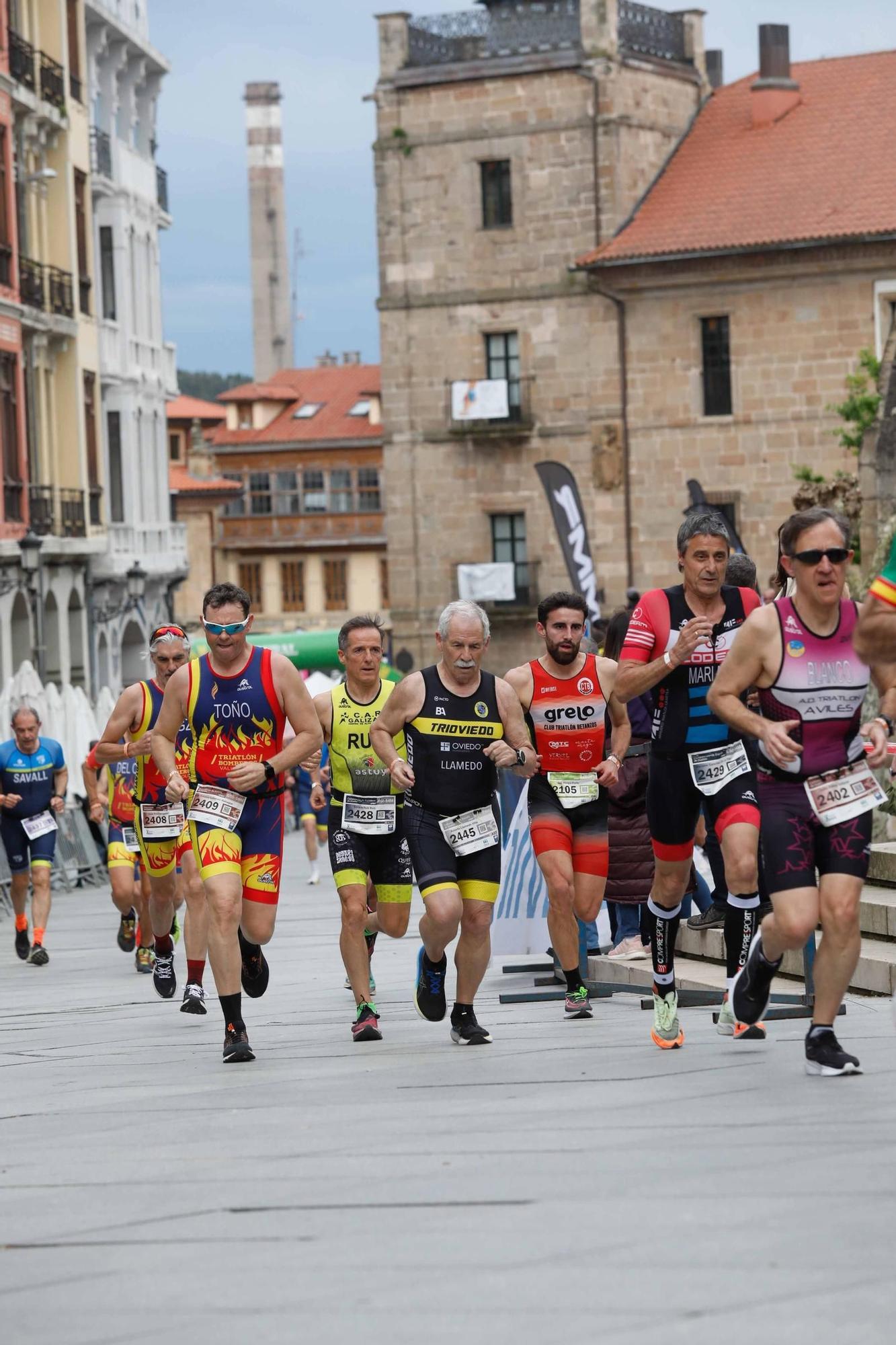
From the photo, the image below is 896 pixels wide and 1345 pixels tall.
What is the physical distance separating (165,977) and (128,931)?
3.67m

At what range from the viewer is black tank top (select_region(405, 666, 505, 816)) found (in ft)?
31.3

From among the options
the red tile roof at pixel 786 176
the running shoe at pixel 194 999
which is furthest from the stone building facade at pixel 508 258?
the running shoe at pixel 194 999

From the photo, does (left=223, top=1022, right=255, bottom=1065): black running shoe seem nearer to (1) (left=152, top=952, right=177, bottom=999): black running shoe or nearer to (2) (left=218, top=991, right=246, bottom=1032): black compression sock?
(2) (left=218, top=991, right=246, bottom=1032): black compression sock

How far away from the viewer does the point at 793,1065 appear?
822 cm

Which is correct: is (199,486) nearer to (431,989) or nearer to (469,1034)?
(431,989)

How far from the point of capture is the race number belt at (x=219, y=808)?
948cm

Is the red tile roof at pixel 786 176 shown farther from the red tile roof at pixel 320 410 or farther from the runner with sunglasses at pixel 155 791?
the red tile roof at pixel 320 410

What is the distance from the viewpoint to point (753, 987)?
839 centimetres

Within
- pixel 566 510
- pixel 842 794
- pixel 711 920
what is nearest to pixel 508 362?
pixel 566 510

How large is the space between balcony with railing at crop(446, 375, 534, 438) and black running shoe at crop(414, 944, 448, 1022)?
135 ft

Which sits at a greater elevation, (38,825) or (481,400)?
(481,400)

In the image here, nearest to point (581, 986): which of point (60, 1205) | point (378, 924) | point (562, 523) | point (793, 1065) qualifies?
point (378, 924)

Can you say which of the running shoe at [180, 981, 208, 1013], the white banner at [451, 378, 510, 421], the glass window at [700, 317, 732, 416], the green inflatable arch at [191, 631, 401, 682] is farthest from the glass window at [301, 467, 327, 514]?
the running shoe at [180, 981, 208, 1013]

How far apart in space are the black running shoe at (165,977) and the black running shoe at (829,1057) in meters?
5.55
